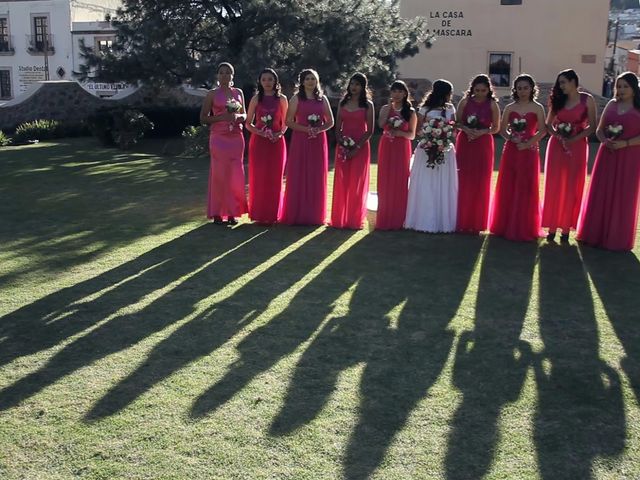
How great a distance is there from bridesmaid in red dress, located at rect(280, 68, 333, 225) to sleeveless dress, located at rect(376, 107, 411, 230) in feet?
2.37

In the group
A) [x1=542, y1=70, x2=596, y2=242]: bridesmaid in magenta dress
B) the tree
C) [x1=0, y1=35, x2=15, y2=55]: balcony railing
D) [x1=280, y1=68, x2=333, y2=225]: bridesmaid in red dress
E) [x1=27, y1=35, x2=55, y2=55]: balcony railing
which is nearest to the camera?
[x1=542, y1=70, x2=596, y2=242]: bridesmaid in magenta dress

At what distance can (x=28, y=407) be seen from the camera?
4.00 m

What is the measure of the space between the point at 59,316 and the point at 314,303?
2.06m

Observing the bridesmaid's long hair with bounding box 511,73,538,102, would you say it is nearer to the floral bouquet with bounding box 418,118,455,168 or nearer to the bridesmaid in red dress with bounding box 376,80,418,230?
the floral bouquet with bounding box 418,118,455,168

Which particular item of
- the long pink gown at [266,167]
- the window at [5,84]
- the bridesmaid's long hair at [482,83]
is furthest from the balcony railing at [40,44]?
the bridesmaid's long hair at [482,83]

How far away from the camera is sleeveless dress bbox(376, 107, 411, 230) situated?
822 centimetres

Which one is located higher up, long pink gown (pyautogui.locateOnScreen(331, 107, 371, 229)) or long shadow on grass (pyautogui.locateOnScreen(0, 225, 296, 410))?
→ long pink gown (pyautogui.locateOnScreen(331, 107, 371, 229))

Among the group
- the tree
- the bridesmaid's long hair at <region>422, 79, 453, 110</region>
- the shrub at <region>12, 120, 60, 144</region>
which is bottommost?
the shrub at <region>12, 120, 60, 144</region>

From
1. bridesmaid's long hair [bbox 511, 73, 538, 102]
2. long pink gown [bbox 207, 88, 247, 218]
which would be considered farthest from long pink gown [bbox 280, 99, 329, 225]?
bridesmaid's long hair [bbox 511, 73, 538, 102]

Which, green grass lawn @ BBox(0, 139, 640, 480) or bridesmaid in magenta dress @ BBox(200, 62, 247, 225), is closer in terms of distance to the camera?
green grass lawn @ BBox(0, 139, 640, 480)

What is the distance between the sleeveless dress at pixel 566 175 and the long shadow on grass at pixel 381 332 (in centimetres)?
93

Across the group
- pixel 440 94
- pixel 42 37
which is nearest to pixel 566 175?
pixel 440 94

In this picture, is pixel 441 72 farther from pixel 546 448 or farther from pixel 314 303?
pixel 546 448

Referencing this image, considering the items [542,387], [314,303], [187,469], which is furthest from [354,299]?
[187,469]
